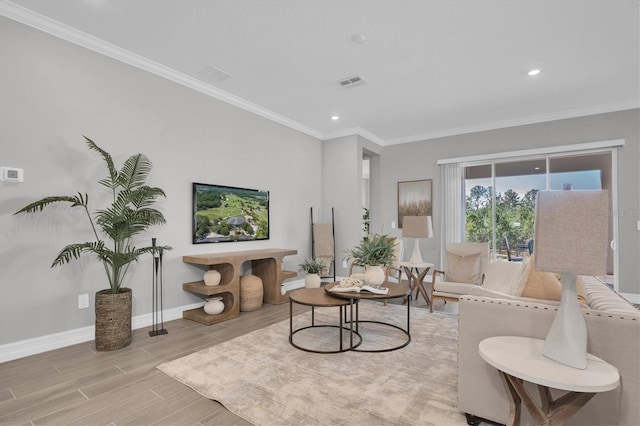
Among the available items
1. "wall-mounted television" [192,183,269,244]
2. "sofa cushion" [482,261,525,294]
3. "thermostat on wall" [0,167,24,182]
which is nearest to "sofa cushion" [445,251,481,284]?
"sofa cushion" [482,261,525,294]

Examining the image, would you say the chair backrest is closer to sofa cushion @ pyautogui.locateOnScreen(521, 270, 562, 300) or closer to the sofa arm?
sofa cushion @ pyautogui.locateOnScreen(521, 270, 562, 300)

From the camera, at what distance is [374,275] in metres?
3.19

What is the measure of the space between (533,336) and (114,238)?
3.39m

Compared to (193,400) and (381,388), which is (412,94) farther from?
(193,400)

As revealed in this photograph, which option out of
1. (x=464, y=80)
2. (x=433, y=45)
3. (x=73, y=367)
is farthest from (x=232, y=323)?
(x=464, y=80)

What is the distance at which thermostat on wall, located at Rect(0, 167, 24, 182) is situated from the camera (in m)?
2.67

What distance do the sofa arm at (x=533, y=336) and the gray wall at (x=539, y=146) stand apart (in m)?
4.36

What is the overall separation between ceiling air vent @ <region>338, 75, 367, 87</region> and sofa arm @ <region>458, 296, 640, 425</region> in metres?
3.01

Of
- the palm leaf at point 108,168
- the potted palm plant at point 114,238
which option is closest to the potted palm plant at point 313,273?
the potted palm plant at point 114,238

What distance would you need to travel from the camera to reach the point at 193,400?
2.11m

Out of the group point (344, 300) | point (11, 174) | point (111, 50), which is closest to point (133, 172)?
point (11, 174)

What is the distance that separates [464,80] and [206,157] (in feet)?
11.3

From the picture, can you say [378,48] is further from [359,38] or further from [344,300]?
[344,300]

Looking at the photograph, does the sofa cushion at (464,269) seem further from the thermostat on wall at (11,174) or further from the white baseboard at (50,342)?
the thermostat on wall at (11,174)
